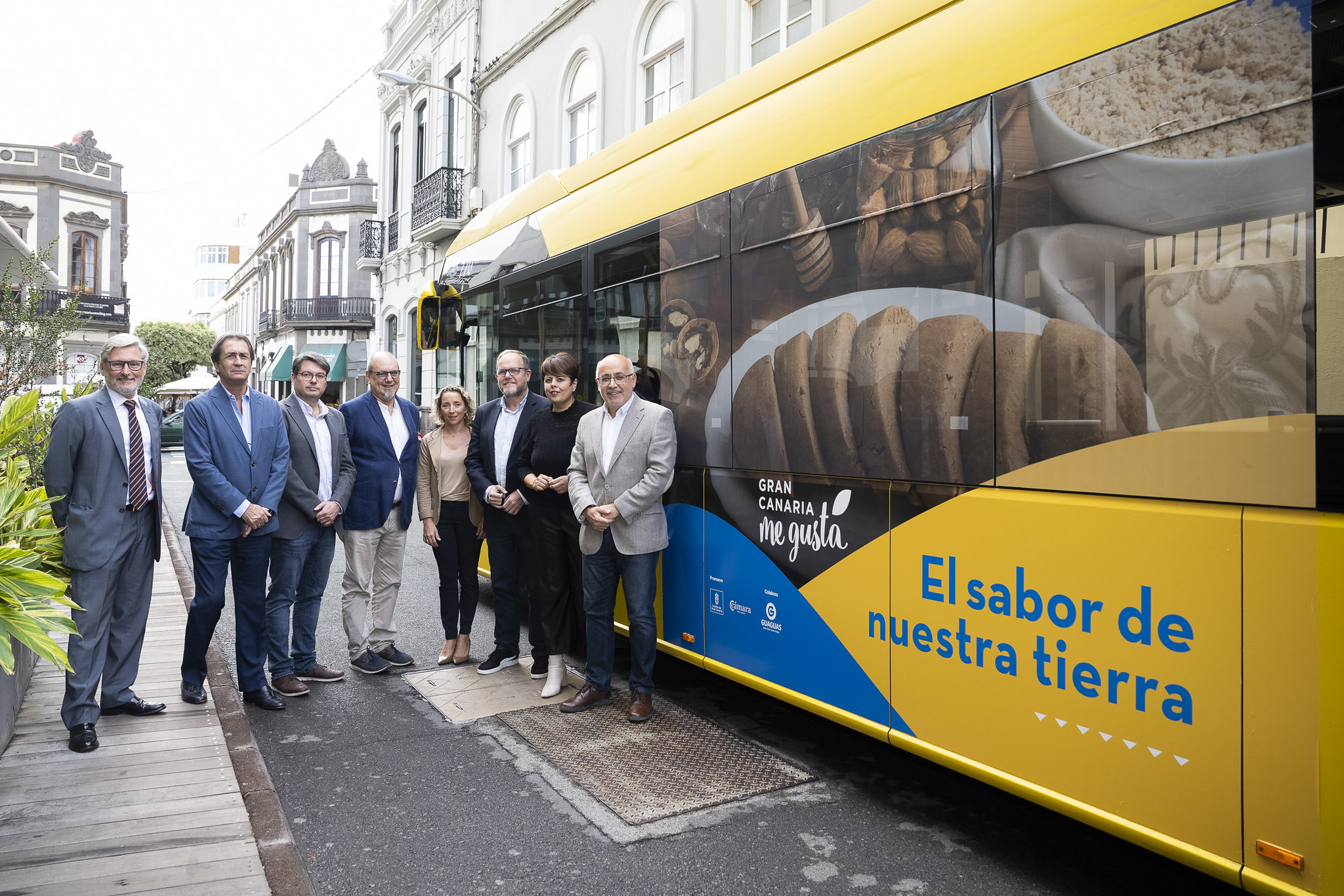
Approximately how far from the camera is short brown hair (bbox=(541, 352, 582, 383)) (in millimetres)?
5391

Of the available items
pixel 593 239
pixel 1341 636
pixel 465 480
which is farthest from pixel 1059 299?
pixel 465 480

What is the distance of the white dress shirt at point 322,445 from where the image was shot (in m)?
5.51

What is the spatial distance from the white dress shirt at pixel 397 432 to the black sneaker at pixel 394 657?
3.24 feet

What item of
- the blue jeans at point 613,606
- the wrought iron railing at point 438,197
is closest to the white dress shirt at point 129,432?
the blue jeans at point 613,606

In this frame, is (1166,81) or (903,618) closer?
(1166,81)

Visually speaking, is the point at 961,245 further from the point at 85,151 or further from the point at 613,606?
the point at 85,151

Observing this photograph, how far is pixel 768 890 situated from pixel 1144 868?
54.9 inches

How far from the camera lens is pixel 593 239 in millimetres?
5809

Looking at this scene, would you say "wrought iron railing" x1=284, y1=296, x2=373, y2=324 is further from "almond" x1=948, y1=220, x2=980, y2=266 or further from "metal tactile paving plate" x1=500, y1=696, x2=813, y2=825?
"almond" x1=948, y1=220, x2=980, y2=266

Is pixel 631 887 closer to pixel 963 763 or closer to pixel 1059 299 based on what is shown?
pixel 963 763

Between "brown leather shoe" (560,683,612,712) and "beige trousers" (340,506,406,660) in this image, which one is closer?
"brown leather shoe" (560,683,612,712)

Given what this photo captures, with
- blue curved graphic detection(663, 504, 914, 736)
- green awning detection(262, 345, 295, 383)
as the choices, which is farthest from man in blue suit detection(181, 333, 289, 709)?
green awning detection(262, 345, 295, 383)

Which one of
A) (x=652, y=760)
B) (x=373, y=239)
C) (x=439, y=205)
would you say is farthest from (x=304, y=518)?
(x=373, y=239)

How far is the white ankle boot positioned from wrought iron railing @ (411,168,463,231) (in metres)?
16.5
